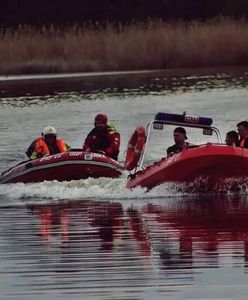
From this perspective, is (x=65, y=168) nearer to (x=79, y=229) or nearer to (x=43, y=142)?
(x=43, y=142)

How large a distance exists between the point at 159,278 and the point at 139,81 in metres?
36.0

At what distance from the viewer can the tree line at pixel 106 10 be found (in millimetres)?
68375

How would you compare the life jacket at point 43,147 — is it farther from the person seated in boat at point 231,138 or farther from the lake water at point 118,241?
the person seated in boat at point 231,138

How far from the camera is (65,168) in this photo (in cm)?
2230

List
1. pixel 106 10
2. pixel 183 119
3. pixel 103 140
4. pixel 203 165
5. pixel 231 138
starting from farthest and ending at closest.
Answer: pixel 106 10, pixel 103 140, pixel 183 119, pixel 231 138, pixel 203 165

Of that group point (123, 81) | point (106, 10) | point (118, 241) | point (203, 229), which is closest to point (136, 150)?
point (203, 229)

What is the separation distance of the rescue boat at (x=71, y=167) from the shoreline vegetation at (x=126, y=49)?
24.1 meters

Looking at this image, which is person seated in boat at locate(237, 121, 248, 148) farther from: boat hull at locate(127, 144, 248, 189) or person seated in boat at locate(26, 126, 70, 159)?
person seated in boat at locate(26, 126, 70, 159)

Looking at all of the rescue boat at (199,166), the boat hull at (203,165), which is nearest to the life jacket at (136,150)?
the rescue boat at (199,166)

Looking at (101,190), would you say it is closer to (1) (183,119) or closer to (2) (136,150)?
(2) (136,150)

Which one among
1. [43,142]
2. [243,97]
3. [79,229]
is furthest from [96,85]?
[79,229]

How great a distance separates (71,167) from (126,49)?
2489cm

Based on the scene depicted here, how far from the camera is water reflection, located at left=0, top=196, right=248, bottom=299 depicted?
40.6ft

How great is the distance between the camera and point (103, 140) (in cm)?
2377
